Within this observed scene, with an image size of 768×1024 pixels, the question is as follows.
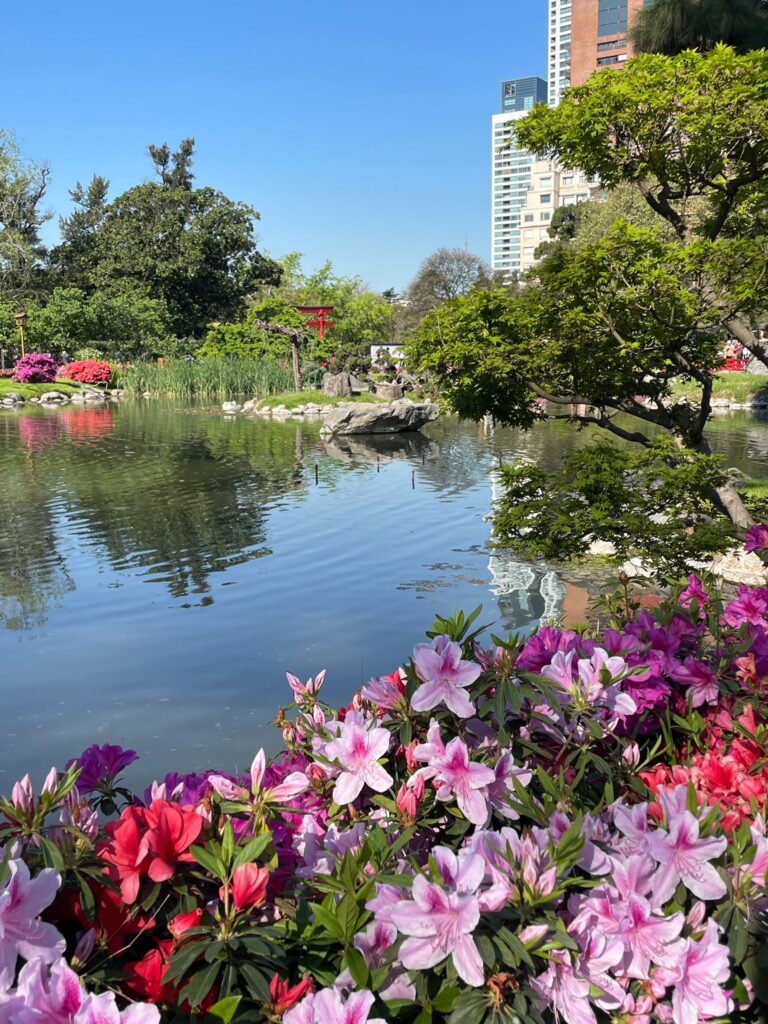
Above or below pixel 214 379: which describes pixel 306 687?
above

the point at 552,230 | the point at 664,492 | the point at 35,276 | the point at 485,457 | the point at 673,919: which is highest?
the point at 552,230

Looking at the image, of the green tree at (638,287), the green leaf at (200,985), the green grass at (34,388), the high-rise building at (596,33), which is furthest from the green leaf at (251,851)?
the high-rise building at (596,33)

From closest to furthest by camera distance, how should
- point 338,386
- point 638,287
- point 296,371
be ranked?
point 638,287, point 338,386, point 296,371

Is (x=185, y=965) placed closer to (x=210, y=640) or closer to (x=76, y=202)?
(x=210, y=640)

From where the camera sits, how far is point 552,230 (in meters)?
63.9

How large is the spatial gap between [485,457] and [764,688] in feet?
61.6

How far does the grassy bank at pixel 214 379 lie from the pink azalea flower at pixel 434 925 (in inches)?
1414

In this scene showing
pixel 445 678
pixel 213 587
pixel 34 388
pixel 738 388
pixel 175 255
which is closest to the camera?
pixel 445 678

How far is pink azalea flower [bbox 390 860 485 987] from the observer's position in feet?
3.51

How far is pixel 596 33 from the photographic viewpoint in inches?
2421

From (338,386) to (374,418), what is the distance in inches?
357

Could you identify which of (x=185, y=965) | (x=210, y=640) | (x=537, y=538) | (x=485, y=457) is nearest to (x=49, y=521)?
(x=210, y=640)

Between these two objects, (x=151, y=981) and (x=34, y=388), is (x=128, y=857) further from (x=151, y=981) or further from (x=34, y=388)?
(x=34, y=388)

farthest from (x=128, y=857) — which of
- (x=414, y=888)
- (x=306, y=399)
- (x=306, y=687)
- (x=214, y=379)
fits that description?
(x=214, y=379)
